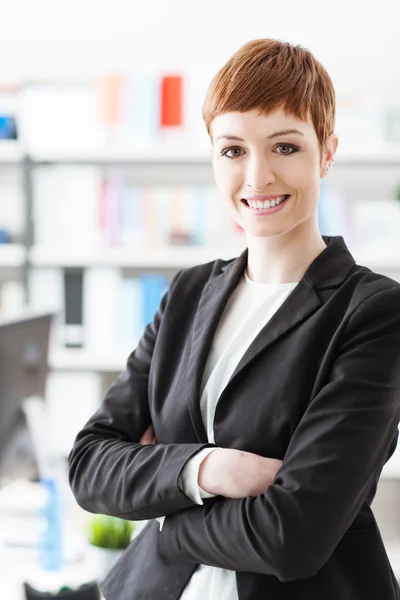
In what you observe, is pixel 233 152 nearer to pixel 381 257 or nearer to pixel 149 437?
pixel 149 437

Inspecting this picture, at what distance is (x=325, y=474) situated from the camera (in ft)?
3.67

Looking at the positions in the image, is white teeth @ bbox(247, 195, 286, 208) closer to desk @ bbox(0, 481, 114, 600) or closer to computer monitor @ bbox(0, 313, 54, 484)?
desk @ bbox(0, 481, 114, 600)

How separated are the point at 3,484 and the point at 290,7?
2755 millimetres

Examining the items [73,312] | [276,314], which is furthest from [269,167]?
[73,312]

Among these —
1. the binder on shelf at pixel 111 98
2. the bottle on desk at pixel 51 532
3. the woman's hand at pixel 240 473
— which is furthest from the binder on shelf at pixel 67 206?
the woman's hand at pixel 240 473

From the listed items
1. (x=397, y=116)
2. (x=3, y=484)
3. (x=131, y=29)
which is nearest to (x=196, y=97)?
(x=131, y=29)

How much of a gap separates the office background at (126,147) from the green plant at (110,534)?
2046mm

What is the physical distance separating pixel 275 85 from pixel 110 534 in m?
1.08

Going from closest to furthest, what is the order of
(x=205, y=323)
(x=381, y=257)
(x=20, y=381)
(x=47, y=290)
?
(x=205, y=323)
(x=20, y=381)
(x=381, y=257)
(x=47, y=290)

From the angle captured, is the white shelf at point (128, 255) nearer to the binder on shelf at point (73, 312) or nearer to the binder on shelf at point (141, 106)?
the binder on shelf at point (73, 312)

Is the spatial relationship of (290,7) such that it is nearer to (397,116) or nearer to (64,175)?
(397,116)

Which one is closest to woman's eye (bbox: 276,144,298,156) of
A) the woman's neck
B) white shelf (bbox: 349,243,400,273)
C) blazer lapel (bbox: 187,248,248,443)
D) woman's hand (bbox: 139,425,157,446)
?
the woman's neck

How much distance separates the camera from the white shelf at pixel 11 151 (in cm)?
400

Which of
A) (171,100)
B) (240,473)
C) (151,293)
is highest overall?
(171,100)
